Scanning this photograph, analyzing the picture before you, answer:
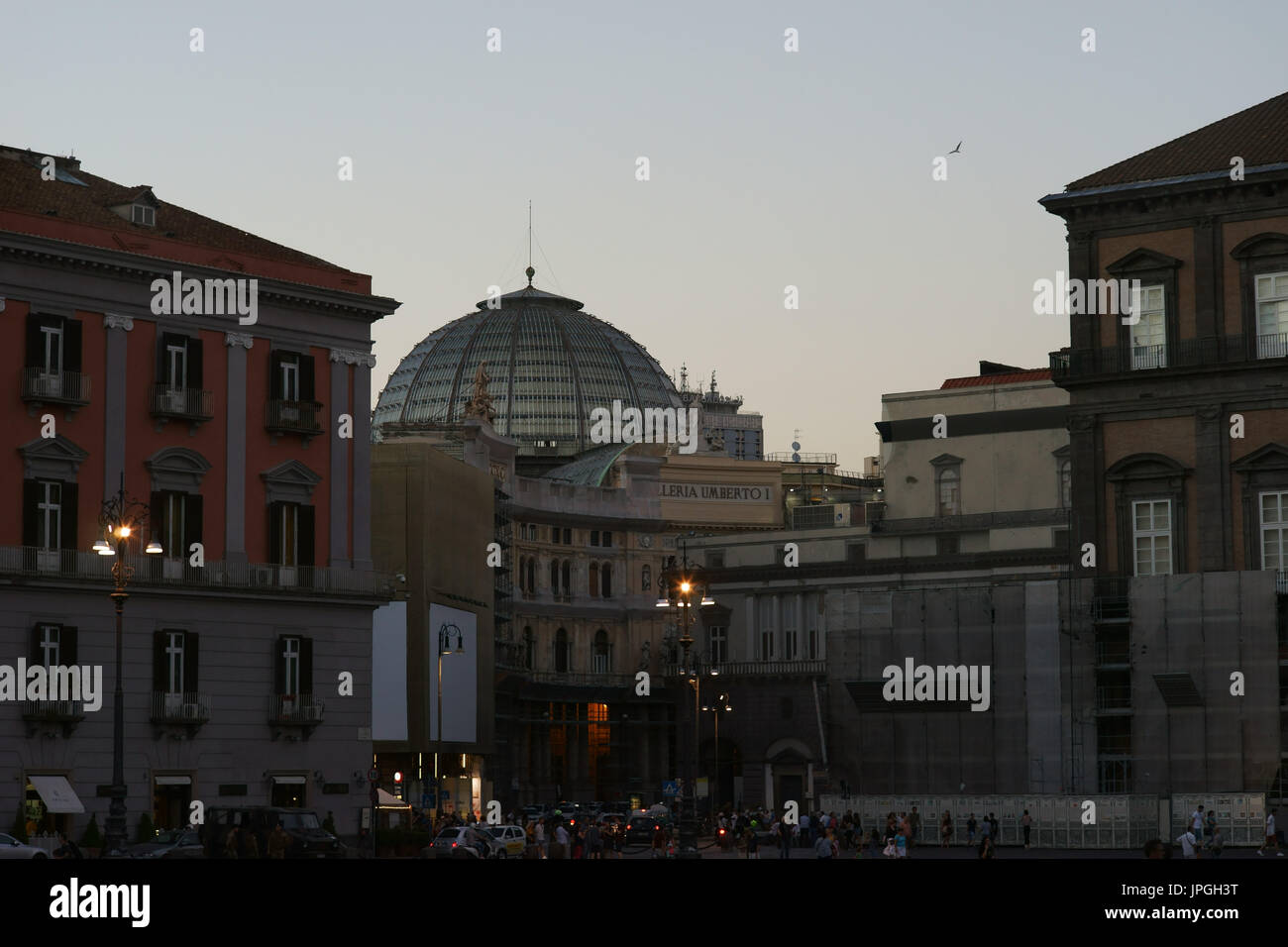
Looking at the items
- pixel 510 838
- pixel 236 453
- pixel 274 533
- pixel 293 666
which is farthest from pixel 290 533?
pixel 510 838

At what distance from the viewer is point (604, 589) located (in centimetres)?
15950

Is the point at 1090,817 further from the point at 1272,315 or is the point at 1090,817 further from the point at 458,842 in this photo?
the point at 458,842

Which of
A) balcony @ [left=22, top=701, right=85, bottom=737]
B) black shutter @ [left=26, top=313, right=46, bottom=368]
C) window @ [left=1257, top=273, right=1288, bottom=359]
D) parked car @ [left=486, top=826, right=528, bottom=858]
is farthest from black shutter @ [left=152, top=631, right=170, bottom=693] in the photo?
window @ [left=1257, top=273, right=1288, bottom=359]

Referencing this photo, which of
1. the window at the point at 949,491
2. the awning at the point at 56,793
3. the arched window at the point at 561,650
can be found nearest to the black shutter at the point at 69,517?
the awning at the point at 56,793

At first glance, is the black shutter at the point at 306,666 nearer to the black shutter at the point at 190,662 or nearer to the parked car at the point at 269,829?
the black shutter at the point at 190,662

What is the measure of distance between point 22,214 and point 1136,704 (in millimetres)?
38030

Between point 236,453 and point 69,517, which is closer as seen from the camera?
point 69,517

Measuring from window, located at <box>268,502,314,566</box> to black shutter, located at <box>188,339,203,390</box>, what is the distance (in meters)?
4.54

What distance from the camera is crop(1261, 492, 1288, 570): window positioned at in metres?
76.6

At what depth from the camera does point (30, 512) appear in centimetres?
6788

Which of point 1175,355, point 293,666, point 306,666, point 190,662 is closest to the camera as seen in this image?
point 190,662

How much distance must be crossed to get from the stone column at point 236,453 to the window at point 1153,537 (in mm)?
28825

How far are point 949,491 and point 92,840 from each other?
68086 millimetres
